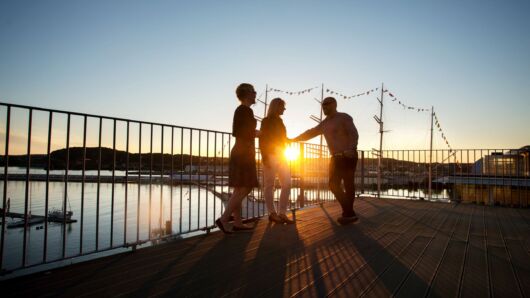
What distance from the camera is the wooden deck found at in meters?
1.65

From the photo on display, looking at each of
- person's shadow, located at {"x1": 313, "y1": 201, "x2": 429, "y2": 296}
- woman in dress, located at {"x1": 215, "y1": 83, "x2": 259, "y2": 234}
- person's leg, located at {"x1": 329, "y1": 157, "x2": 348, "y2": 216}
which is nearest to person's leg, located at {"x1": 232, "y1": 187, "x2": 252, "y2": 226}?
woman in dress, located at {"x1": 215, "y1": 83, "x2": 259, "y2": 234}

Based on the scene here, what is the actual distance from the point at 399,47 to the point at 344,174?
827 centimetres

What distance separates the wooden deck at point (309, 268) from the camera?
1.65 m

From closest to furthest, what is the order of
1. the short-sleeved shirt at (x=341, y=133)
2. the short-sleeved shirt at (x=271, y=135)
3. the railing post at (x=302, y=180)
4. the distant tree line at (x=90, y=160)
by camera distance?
1. the distant tree line at (x=90, y=160)
2. the short-sleeved shirt at (x=271, y=135)
3. the short-sleeved shirt at (x=341, y=133)
4. the railing post at (x=302, y=180)

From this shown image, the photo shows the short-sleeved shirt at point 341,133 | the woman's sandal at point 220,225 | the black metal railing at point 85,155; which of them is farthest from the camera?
the short-sleeved shirt at point 341,133

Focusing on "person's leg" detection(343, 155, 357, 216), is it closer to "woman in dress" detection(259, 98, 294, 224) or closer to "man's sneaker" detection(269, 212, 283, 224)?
"woman in dress" detection(259, 98, 294, 224)

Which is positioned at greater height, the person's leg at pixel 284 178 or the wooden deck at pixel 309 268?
the person's leg at pixel 284 178

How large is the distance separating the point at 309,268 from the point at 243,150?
1574 millimetres

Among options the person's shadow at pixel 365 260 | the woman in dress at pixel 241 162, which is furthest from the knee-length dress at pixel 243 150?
the person's shadow at pixel 365 260

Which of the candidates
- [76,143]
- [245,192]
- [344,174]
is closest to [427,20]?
[344,174]

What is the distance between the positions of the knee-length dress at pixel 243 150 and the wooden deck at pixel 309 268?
24.9 inches

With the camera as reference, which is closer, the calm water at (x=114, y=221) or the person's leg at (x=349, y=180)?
the calm water at (x=114, y=221)

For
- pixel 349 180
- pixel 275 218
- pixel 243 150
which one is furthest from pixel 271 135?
pixel 349 180

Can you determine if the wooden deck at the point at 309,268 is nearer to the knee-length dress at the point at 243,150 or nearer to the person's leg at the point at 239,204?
the person's leg at the point at 239,204
